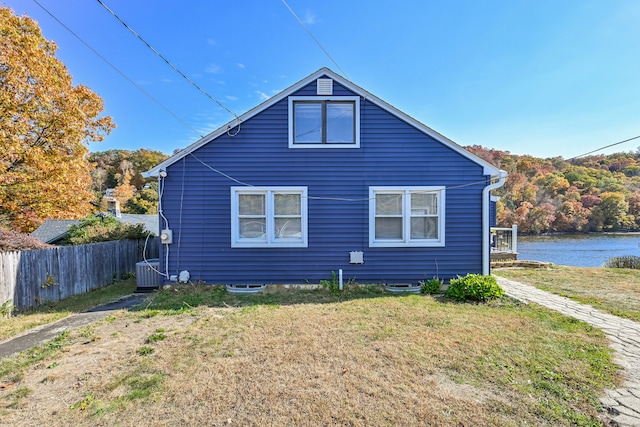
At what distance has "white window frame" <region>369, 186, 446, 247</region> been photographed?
761cm

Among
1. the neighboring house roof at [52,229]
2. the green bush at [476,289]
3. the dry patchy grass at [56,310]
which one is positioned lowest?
the dry patchy grass at [56,310]

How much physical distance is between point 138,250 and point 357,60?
10330mm

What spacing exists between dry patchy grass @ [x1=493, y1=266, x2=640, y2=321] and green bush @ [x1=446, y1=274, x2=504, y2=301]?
6.82 feet

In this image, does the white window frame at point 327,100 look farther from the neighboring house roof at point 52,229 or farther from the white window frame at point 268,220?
the neighboring house roof at point 52,229

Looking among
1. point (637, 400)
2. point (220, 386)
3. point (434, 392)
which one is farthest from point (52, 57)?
point (637, 400)

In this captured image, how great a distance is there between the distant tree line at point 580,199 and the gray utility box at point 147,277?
102 feet

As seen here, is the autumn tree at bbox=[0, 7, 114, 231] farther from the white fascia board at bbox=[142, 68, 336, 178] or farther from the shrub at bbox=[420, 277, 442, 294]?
the shrub at bbox=[420, 277, 442, 294]

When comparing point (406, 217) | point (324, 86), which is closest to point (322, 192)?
point (406, 217)

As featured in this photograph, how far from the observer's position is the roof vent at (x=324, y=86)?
7.53m

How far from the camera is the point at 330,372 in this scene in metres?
3.46

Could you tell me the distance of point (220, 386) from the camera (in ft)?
10.4

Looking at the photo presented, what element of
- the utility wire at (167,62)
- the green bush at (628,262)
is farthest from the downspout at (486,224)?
the green bush at (628,262)

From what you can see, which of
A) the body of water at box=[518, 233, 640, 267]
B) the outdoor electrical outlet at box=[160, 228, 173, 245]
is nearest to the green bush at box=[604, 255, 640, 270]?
the body of water at box=[518, 233, 640, 267]

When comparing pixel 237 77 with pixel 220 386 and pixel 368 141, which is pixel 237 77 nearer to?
pixel 368 141
